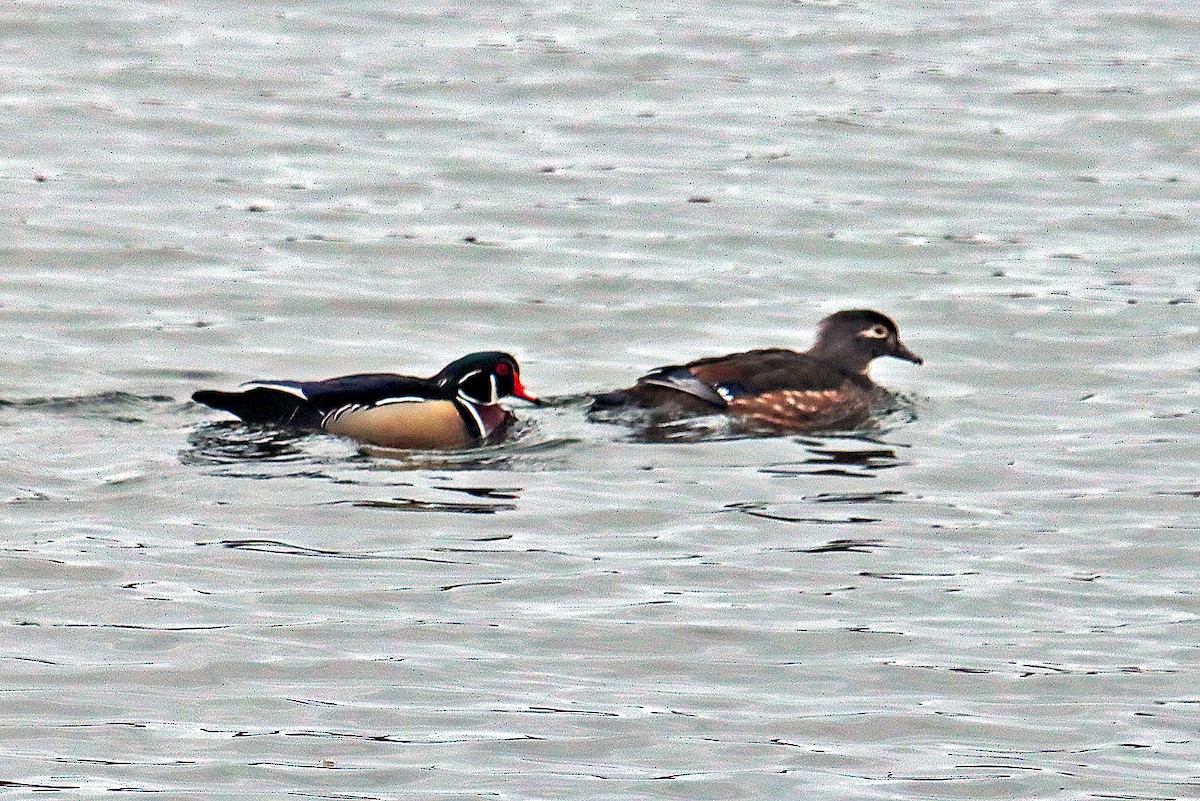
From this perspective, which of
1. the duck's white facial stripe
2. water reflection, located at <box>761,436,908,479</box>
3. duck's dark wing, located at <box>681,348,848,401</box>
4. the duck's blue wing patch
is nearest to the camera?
water reflection, located at <box>761,436,908,479</box>

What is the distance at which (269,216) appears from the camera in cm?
1712

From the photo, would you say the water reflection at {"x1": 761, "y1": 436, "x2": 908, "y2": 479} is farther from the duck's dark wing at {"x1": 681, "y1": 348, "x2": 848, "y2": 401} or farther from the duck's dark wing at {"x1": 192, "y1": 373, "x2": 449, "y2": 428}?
the duck's dark wing at {"x1": 192, "y1": 373, "x2": 449, "y2": 428}

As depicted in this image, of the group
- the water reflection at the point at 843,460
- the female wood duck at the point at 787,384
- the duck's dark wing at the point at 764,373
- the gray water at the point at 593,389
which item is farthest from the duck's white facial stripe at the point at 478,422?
the water reflection at the point at 843,460

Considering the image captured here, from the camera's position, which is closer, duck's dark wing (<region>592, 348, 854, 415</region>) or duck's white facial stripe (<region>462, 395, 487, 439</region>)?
duck's white facial stripe (<region>462, 395, 487, 439</region>)

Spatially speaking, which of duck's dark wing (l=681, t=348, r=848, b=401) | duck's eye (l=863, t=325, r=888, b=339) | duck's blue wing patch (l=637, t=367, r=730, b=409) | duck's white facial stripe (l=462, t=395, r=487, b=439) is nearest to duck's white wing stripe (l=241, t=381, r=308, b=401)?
duck's white facial stripe (l=462, t=395, r=487, b=439)

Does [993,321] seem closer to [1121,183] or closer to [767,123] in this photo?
[1121,183]

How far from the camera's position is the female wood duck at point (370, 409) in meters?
12.1

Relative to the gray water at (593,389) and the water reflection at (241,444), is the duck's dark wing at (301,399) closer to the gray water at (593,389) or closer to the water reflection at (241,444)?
the water reflection at (241,444)

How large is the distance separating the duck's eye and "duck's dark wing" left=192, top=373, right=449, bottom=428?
9.37 ft

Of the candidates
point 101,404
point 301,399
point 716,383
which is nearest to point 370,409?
point 301,399

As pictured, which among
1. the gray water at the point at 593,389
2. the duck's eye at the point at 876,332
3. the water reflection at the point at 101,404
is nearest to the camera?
the gray water at the point at 593,389

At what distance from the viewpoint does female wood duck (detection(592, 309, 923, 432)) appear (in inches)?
502

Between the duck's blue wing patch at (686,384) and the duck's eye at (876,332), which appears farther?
the duck's eye at (876,332)

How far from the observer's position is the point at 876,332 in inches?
542
